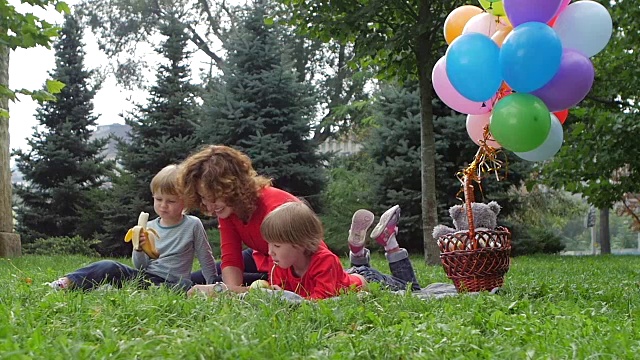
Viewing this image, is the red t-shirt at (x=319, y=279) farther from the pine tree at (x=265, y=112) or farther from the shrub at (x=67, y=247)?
the shrub at (x=67, y=247)

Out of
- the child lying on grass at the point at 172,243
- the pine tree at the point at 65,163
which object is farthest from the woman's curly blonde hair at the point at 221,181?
the pine tree at the point at 65,163

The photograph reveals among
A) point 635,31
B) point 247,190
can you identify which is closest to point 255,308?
point 247,190

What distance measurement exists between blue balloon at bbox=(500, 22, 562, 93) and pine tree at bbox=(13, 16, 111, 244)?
12.4 metres

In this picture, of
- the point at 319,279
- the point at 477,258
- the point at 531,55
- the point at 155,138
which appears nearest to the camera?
the point at 319,279

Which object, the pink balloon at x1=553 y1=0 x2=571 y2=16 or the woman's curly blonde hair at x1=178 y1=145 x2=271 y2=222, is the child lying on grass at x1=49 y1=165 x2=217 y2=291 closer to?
the woman's curly blonde hair at x1=178 y1=145 x2=271 y2=222

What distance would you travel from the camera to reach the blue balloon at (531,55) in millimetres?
4035

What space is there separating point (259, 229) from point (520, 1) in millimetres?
2128

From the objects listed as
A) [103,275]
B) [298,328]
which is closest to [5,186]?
[103,275]

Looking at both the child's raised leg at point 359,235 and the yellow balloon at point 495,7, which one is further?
the child's raised leg at point 359,235

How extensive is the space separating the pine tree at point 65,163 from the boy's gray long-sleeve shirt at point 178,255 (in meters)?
10.8

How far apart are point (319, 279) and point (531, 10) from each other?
2069mm

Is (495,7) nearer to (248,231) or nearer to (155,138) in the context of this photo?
(248,231)

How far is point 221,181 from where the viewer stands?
414 centimetres

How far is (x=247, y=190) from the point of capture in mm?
4270
